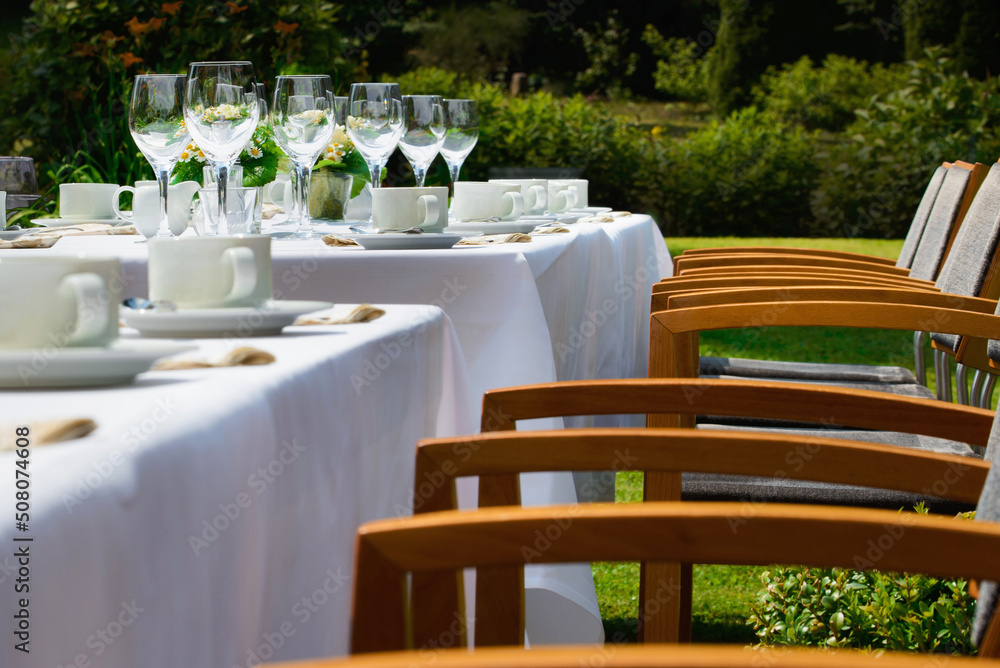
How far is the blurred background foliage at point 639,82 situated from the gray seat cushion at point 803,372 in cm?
282

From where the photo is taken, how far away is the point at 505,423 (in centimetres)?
116

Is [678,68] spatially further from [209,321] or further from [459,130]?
[209,321]

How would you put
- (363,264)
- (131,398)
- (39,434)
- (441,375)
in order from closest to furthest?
(39,434) < (131,398) < (441,375) < (363,264)

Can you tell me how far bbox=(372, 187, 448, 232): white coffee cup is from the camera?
6.27 feet

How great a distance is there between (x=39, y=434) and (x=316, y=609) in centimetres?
39

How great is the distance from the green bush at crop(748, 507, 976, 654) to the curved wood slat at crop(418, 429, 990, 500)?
74 centimetres

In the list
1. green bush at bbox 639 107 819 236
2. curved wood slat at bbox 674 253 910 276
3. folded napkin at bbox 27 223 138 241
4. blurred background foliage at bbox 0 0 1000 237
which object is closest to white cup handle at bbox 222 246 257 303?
folded napkin at bbox 27 223 138 241

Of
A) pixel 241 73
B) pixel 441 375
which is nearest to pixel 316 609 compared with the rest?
pixel 441 375

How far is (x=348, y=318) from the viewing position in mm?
1145

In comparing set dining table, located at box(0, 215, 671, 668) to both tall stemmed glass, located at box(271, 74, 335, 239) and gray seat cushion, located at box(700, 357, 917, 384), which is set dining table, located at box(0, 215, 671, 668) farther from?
gray seat cushion, located at box(700, 357, 917, 384)

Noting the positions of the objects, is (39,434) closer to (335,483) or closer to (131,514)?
(131,514)

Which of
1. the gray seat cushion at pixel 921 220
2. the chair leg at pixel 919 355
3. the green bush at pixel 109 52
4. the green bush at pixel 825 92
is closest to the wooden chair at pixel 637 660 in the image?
the chair leg at pixel 919 355

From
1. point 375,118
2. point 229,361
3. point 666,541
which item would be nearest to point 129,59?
point 375,118

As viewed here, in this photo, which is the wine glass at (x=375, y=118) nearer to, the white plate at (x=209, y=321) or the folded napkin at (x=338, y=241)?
the folded napkin at (x=338, y=241)
